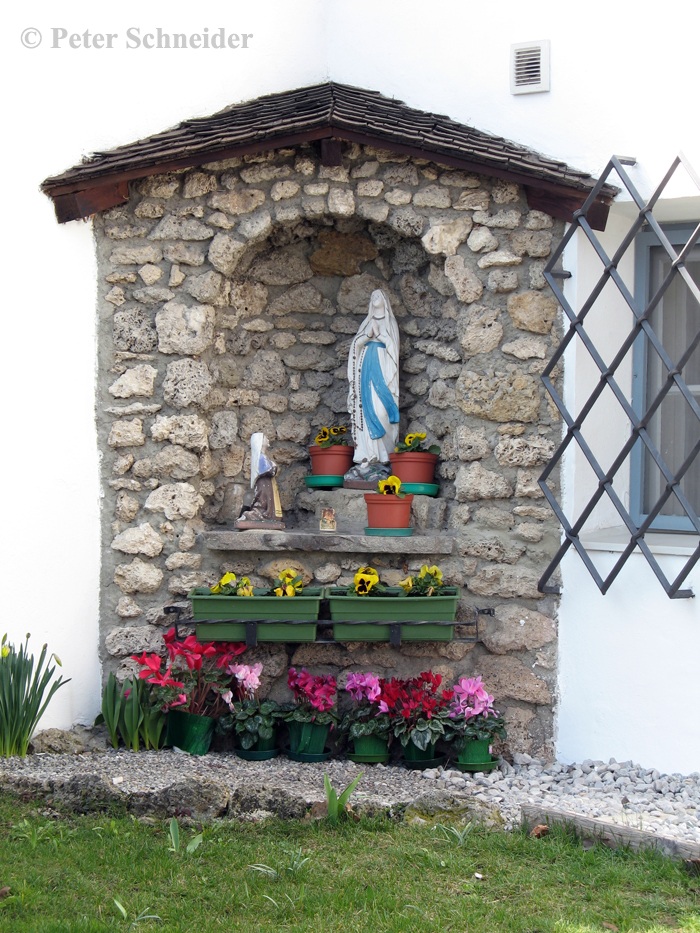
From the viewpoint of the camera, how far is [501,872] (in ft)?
9.70

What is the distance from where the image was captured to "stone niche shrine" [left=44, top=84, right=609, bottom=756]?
4191mm

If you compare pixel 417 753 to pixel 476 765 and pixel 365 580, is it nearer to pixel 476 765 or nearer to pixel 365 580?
pixel 476 765

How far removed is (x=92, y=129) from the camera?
14.1ft

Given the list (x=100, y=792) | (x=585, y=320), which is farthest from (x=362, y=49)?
(x=100, y=792)

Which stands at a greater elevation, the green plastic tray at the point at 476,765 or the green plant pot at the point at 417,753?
the green plant pot at the point at 417,753

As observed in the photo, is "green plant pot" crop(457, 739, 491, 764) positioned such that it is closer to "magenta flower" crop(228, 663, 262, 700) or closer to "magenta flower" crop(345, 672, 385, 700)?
"magenta flower" crop(345, 672, 385, 700)

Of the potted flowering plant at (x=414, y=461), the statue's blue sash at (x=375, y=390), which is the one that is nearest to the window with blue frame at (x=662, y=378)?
the potted flowering plant at (x=414, y=461)

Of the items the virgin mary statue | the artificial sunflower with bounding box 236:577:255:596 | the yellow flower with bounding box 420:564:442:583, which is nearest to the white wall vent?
the virgin mary statue

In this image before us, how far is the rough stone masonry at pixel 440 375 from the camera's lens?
4.23 metres

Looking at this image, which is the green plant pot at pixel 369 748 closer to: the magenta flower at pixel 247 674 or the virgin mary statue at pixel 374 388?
the magenta flower at pixel 247 674

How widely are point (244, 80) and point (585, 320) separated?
2172 mm

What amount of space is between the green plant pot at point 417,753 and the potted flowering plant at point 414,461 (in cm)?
126

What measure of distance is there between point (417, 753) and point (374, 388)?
1795 mm

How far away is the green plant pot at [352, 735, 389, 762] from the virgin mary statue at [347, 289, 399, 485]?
130 centimetres
